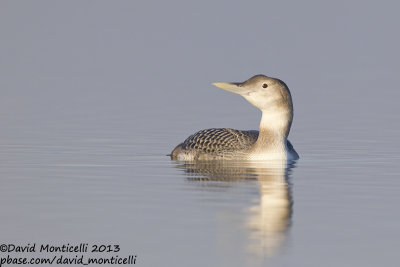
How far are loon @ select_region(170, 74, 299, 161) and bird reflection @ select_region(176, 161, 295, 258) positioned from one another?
0.63ft

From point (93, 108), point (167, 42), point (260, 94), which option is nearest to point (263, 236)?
point (260, 94)

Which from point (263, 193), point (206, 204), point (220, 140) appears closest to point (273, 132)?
point (220, 140)

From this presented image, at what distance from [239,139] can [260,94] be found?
2.13 ft

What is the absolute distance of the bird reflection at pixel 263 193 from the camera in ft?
32.3

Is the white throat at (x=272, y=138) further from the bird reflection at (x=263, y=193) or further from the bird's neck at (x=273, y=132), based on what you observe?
the bird reflection at (x=263, y=193)

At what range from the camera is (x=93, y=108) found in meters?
26.4

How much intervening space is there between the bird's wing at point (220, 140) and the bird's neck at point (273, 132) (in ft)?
0.77

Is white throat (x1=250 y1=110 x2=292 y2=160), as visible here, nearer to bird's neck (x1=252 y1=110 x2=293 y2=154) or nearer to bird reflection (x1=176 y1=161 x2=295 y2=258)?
bird's neck (x1=252 y1=110 x2=293 y2=154)

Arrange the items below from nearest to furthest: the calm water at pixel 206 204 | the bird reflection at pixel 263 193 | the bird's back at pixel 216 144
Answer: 1. the calm water at pixel 206 204
2. the bird reflection at pixel 263 193
3. the bird's back at pixel 216 144

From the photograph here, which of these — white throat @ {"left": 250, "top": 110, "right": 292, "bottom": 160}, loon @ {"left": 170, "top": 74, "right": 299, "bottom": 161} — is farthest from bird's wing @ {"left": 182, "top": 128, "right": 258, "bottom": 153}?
white throat @ {"left": 250, "top": 110, "right": 292, "bottom": 160}

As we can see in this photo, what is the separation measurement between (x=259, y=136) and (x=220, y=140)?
1.71ft

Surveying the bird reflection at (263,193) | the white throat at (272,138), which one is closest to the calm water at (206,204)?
the bird reflection at (263,193)

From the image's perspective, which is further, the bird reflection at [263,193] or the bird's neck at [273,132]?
the bird's neck at [273,132]

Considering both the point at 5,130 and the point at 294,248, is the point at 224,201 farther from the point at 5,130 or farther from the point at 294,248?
the point at 5,130
